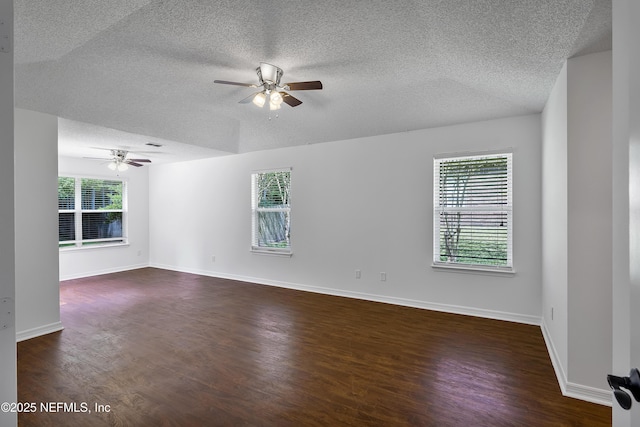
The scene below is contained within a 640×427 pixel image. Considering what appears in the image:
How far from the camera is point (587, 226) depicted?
2248 millimetres

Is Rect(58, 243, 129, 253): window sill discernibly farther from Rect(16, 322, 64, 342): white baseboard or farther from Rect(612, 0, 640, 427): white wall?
Rect(612, 0, 640, 427): white wall

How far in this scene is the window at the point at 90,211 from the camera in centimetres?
631

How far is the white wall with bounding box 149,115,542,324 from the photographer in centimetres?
383

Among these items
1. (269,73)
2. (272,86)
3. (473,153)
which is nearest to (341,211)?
(473,153)

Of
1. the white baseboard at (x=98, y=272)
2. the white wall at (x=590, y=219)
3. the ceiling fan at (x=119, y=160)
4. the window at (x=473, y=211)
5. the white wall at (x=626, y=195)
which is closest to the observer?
the white wall at (x=626, y=195)

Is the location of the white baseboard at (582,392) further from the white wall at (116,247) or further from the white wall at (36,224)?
the white wall at (116,247)

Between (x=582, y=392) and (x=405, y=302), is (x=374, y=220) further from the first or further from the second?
(x=582, y=392)

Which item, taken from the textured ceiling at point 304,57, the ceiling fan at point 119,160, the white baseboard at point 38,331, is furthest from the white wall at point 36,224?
the ceiling fan at point 119,160

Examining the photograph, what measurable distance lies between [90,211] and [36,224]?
3.56 metres

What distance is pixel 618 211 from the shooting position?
966 millimetres

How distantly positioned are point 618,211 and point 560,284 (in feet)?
6.58

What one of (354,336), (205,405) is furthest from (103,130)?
(354,336)

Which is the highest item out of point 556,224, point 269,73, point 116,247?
point 269,73

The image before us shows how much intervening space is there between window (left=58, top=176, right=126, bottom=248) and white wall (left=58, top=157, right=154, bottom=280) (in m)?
0.15
